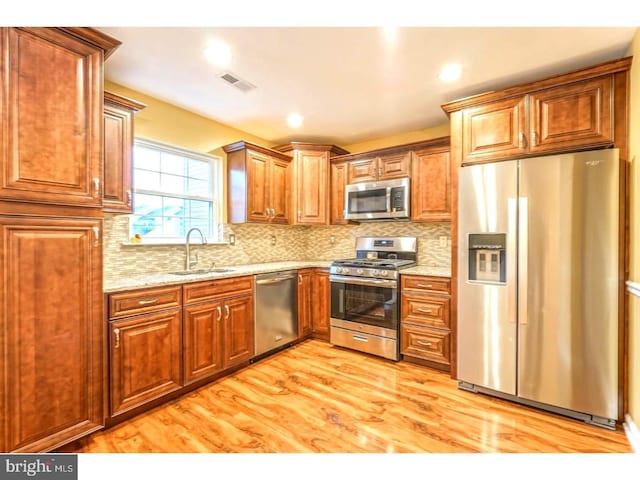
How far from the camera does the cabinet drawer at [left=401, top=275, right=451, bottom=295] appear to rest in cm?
276

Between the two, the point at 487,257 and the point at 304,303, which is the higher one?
the point at 487,257

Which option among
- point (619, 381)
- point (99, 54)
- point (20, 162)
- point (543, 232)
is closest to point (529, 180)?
point (543, 232)

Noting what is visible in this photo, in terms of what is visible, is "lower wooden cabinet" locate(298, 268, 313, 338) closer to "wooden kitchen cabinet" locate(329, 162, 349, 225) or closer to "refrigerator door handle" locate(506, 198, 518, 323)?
"wooden kitchen cabinet" locate(329, 162, 349, 225)

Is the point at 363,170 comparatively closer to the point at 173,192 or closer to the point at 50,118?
the point at 173,192

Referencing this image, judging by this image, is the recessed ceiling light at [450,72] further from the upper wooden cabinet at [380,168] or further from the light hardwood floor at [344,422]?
the light hardwood floor at [344,422]

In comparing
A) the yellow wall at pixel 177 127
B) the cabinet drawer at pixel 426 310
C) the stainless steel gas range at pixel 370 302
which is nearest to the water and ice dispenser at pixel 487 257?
the cabinet drawer at pixel 426 310

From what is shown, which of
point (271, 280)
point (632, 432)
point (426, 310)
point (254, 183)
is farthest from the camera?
point (254, 183)

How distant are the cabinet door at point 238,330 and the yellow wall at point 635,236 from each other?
2.81 metres

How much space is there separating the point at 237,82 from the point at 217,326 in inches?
81.6

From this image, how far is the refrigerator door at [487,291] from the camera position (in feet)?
7.30

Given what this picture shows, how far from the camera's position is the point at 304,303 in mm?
3525

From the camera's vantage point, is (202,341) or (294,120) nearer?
(202,341)

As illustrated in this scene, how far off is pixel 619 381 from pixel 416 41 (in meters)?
2.58

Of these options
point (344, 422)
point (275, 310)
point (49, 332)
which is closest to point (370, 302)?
point (275, 310)
